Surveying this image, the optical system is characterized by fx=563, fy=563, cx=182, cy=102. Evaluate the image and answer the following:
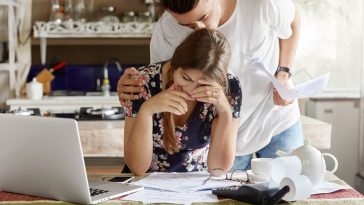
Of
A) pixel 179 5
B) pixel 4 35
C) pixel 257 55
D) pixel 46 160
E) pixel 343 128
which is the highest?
pixel 179 5

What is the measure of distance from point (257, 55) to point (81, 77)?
2216mm

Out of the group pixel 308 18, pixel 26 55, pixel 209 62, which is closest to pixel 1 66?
pixel 26 55

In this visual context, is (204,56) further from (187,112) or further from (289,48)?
(289,48)

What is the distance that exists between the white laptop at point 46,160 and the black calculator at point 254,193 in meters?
0.25

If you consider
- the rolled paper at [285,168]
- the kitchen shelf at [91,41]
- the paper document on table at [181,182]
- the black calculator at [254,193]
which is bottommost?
the paper document on table at [181,182]

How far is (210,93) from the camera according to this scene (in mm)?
1654

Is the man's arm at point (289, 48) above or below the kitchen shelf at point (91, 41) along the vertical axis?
above

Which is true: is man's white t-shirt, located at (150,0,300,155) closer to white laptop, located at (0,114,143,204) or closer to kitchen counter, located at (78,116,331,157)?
white laptop, located at (0,114,143,204)

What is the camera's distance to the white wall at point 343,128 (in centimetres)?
378

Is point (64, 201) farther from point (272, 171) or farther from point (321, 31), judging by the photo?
point (321, 31)

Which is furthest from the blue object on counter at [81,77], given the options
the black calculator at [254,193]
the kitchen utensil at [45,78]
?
the black calculator at [254,193]

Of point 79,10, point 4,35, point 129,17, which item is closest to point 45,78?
point 4,35

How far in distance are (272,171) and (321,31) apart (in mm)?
2639

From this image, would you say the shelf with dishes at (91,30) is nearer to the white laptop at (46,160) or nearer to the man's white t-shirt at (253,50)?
the man's white t-shirt at (253,50)
